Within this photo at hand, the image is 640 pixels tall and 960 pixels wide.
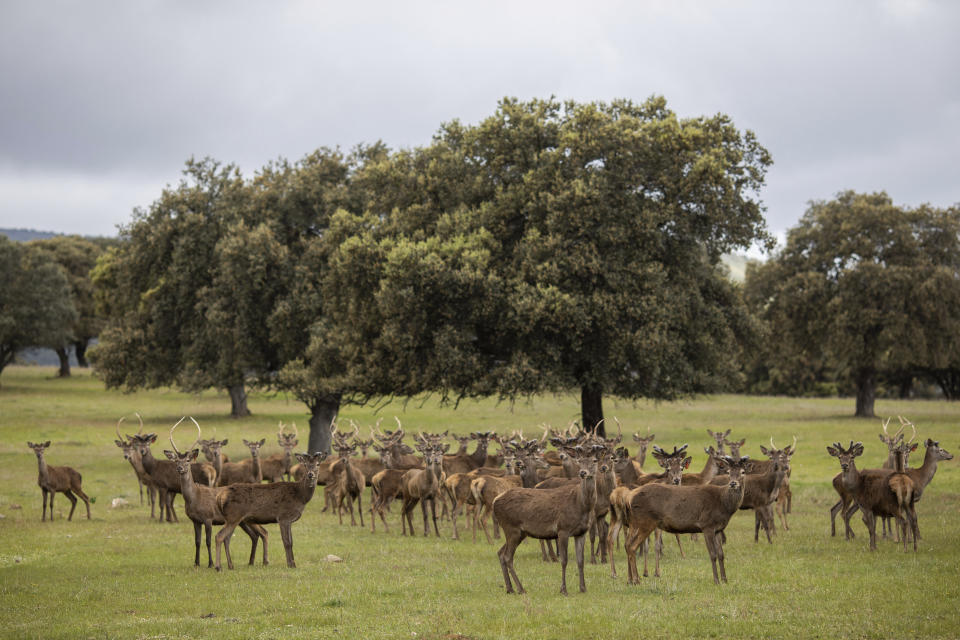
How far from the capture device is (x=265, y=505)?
47.4 feet

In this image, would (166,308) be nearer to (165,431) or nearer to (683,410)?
(165,431)

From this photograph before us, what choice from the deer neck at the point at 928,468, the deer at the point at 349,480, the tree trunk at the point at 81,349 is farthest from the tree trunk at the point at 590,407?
the tree trunk at the point at 81,349

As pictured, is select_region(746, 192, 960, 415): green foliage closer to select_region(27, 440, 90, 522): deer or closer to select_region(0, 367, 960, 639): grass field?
select_region(0, 367, 960, 639): grass field

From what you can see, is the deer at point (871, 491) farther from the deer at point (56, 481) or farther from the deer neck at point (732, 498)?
the deer at point (56, 481)

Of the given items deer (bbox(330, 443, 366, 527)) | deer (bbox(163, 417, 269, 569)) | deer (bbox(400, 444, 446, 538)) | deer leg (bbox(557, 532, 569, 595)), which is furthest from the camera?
deer (bbox(330, 443, 366, 527))

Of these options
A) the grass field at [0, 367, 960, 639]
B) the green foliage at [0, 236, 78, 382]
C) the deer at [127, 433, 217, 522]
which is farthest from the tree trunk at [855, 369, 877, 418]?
the green foliage at [0, 236, 78, 382]

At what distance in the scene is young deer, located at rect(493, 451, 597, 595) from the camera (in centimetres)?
1203

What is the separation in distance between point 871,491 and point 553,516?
6.62 metres

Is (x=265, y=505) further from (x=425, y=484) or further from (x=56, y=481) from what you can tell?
(x=56, y=481)

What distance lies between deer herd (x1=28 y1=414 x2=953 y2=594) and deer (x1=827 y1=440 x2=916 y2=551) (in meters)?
0.02

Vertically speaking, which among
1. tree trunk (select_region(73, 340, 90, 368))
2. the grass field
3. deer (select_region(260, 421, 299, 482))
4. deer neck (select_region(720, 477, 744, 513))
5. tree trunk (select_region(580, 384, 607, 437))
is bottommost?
the grass field

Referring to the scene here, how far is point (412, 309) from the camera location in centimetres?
2580

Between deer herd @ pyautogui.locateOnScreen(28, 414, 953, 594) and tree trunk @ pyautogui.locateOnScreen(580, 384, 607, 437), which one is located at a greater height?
tree trunk @ pyautogui.locateOnScreen(580, 384, 607, 437)

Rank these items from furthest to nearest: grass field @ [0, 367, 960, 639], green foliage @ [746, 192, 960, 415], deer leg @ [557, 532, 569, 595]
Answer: green foliage @ [746, 192, 960, 415], deer leg @ [557, 532, 569, 595], grass field @ [0, 367, 960, 639]
